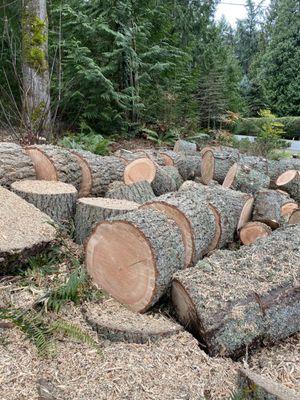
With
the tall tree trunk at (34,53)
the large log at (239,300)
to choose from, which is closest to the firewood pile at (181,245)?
the large log at (239,300)

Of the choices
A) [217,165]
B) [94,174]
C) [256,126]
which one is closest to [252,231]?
[94,174]

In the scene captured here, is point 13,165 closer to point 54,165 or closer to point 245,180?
point 54,165

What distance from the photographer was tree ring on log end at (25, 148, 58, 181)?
4.07m

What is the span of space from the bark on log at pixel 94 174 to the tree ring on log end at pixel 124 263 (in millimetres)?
1740

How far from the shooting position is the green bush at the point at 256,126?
13.6 m

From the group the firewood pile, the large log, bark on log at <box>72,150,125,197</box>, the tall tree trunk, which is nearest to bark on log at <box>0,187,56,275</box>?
the firewood pile

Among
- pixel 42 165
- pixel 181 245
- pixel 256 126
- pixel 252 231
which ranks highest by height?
pixel 42 165

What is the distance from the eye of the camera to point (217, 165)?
5.67 meters

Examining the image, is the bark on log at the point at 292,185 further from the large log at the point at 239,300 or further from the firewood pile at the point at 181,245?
the large log at the point at 239,300

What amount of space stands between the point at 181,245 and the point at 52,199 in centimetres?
125

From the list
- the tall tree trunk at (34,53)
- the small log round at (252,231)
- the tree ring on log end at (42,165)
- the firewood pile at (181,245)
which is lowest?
the small log round at (252,231)

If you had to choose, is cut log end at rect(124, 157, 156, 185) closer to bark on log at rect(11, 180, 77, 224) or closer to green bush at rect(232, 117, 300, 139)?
bark on log at rect(11, 180, 77, 224)

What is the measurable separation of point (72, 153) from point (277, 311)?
273 centimetres

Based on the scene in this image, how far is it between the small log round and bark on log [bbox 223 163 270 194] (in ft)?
3.64
